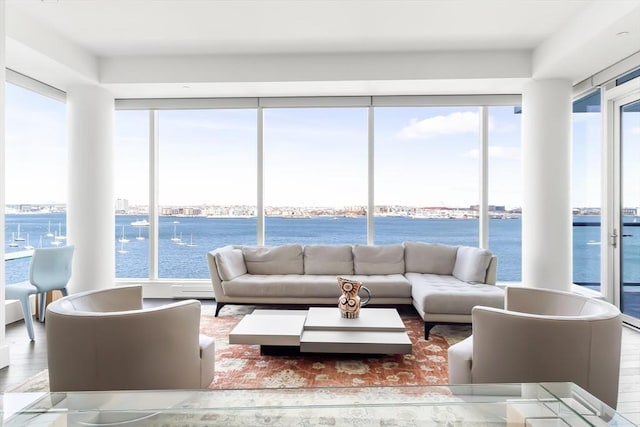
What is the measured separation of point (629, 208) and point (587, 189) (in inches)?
23.1

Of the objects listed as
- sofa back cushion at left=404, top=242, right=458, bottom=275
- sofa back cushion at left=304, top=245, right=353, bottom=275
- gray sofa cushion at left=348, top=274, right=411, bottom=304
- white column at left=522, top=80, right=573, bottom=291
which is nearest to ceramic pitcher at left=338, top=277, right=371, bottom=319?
gray sofa cushion at left=348, top=274, right=411, bottom=304

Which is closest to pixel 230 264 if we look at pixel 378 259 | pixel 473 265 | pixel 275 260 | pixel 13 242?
pixel 275 260

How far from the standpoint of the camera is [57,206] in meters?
4.87

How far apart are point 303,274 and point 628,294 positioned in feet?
11.8

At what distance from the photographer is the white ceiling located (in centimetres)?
334

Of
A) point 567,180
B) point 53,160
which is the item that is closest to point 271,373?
point 567,180

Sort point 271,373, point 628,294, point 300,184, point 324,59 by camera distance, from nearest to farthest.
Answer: point 271,373
point 628,294
point 324,59
point 300,184

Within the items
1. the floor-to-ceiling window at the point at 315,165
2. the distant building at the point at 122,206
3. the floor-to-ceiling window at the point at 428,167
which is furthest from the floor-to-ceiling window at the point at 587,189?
the distant building at the point at 122,206

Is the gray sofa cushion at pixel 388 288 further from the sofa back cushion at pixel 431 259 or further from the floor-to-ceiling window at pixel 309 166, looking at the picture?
the floor-to-ceiling window at pixel 309 166

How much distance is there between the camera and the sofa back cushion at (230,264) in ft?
13.9

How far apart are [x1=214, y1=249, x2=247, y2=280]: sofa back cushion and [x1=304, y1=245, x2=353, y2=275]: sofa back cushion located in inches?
31.8

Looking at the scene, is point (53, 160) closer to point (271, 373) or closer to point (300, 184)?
point (300, 184)

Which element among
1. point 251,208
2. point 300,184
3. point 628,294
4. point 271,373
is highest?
point 300,184

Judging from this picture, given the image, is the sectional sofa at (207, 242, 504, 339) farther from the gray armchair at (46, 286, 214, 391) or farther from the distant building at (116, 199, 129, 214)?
the gray armchair at (46, 286, 214, 391)
